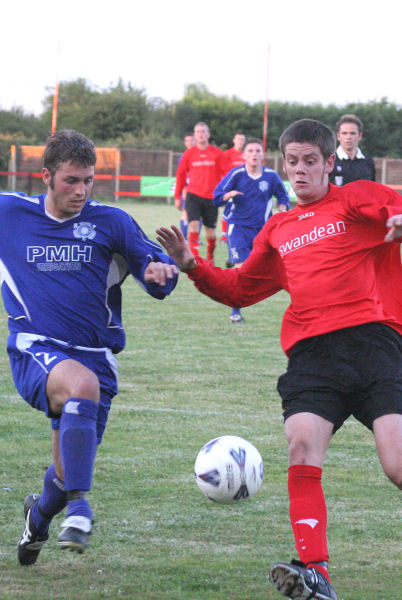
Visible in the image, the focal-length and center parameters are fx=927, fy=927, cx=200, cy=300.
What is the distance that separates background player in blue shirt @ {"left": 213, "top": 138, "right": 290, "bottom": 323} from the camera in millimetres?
11688

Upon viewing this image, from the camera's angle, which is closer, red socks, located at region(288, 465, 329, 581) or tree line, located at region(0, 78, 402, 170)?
red socks, located at region(288, 465, 329, 581)

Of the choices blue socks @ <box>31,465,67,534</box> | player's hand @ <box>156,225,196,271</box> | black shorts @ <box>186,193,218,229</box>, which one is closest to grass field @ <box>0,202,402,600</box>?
blue socks @ <box>31,465,67,534</box>

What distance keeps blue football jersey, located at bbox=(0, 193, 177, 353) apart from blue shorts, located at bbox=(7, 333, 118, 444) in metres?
0.04

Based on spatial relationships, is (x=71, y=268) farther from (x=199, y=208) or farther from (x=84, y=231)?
(x=199, y=208)

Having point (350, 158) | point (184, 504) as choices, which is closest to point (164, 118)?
point (350, 158)

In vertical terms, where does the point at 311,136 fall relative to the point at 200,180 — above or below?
below

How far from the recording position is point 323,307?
12.3 ft

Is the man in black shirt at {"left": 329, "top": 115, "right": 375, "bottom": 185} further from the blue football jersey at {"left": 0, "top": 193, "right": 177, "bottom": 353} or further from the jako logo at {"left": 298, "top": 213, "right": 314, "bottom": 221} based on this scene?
the blue football jersey at {"left": 0, "top": 193, "right": 177, "bottom": 353}

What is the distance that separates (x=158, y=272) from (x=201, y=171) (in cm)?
1322

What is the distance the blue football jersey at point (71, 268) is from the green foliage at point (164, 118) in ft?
137

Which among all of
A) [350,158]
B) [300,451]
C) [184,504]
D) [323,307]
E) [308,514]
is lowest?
[184,504]

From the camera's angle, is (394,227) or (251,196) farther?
(251,196)

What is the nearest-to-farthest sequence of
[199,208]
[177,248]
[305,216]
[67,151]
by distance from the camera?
[67,151], [305,216], [177,248], [199,208]

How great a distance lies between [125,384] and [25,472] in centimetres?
245
